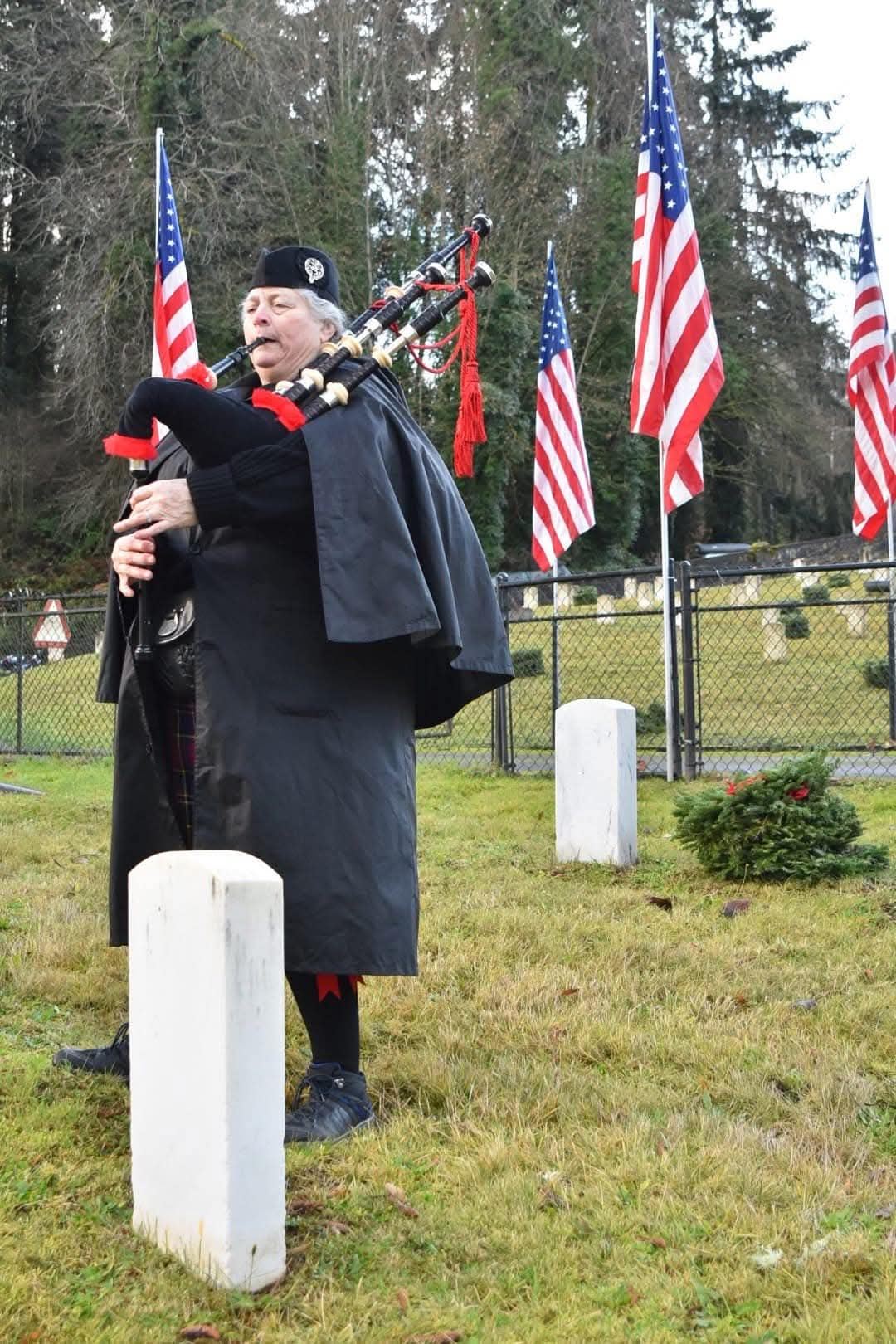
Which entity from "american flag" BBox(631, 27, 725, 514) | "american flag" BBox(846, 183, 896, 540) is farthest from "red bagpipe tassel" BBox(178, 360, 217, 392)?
"american flag" BBox(846, 183, 896, 540)

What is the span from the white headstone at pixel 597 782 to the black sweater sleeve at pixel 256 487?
12.8 ft

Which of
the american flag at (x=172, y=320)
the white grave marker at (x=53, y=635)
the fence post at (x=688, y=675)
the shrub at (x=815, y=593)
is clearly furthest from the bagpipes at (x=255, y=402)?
the shrub at (x=815, y=593)

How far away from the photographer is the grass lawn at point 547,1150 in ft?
7.61

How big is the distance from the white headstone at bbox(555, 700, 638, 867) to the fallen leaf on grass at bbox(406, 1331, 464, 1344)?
4.50m

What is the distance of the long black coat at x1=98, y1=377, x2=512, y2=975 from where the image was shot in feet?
→ 9.75

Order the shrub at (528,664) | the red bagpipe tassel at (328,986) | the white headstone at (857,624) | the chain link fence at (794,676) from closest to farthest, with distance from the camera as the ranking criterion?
the red bagpipe tassel at (328,986) → the chain link fence at (794,676) → the shrub at (528,664) → the white headstone at (857,624)

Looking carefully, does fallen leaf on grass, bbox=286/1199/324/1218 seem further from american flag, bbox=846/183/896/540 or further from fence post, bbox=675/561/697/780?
american flag, bbox=846/183/896/540

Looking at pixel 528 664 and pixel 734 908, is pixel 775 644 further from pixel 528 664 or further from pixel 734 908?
pixel 734 908

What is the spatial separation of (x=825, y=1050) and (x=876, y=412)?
1076 centimetres

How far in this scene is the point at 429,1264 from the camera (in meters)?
2.48

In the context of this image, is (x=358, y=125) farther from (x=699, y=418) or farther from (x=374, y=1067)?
(x=374, y=1067)

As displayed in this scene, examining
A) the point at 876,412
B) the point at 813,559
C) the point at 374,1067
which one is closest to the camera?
the point at 374,1067

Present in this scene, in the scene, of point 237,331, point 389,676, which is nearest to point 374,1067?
point 389,676

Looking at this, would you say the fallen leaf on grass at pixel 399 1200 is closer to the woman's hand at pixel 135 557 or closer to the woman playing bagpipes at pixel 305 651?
the woman playing bagpipes at pixel 305 651
